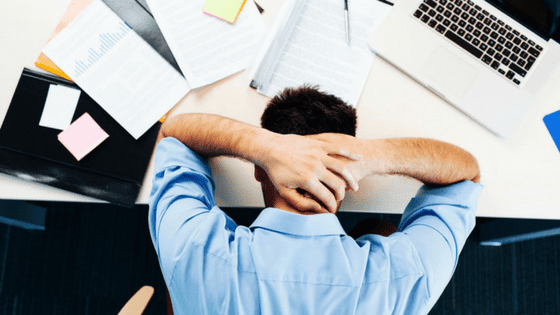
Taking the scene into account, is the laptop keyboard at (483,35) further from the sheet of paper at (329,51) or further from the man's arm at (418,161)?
the man's arm at (418,161)

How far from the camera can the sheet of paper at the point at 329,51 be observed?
86 centimetres

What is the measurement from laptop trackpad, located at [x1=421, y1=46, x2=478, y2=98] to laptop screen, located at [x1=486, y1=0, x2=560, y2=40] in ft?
0.56

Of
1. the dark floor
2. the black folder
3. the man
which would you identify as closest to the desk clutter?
the black folder

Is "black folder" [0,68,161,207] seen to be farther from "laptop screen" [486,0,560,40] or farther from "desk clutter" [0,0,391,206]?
"laptop screen" [486,0,560,40]

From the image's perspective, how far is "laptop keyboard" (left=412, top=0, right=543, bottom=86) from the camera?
0.86 m

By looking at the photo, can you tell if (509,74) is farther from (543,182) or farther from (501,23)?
(543,182)

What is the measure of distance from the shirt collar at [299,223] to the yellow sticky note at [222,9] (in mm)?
488

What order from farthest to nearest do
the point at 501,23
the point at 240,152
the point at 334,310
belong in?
1. the point at 501,23
2. the point at 240,152
3. the point at 334,310

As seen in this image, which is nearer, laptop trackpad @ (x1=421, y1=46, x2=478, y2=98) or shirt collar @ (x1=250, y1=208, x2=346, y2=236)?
shirt collar @ (x1=250, y1=208, x2=346, y2=236)

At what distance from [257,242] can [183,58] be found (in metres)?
0.47

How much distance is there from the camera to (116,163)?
833 mm

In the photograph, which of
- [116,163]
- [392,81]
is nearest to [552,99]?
[392,81]

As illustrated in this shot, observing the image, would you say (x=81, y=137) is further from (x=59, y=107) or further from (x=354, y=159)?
(x=354, y=159)

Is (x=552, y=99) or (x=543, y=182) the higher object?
(x=552, y=99)
